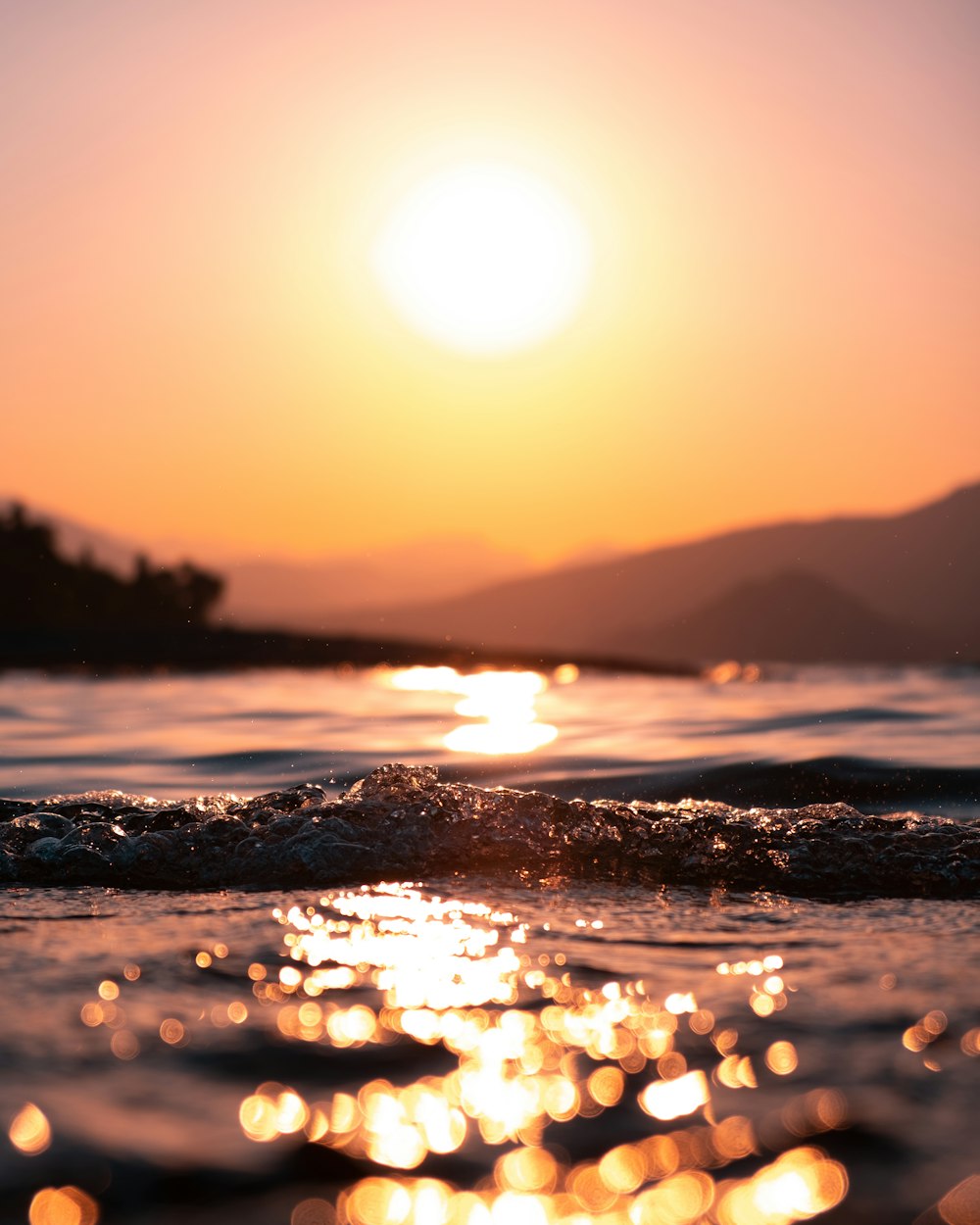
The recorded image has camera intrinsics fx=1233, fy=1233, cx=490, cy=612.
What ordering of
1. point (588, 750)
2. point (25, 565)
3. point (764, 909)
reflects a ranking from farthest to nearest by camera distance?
point (25, 565), point (588, 750), point (764, 909)

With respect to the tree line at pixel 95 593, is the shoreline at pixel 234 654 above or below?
below

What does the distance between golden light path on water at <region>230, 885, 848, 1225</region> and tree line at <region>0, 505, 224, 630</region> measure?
58.1 feet

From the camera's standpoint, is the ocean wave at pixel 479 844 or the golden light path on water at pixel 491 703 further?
the golden light path on water at pixel 491 703

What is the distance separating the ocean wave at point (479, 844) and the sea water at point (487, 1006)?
0.01 meters

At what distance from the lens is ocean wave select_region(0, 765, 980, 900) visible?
370cm

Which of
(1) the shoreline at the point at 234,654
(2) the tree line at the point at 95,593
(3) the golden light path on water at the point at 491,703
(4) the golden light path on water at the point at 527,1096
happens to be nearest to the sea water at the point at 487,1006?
(4) the golden light path on water at the point at 527,1096

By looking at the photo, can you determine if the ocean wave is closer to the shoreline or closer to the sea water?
the sea water

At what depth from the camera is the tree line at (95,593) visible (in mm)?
19938

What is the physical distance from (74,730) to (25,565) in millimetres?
14239

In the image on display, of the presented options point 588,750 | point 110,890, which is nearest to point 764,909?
point 110,890

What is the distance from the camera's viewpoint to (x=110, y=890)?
11.5ft

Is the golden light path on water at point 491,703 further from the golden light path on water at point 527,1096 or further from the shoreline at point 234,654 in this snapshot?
the golden light path on water at point 527,1096

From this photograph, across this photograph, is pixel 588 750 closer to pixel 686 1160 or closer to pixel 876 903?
pixel 876 903

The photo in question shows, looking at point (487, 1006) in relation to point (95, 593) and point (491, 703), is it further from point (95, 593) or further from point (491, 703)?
point (95, 593)
